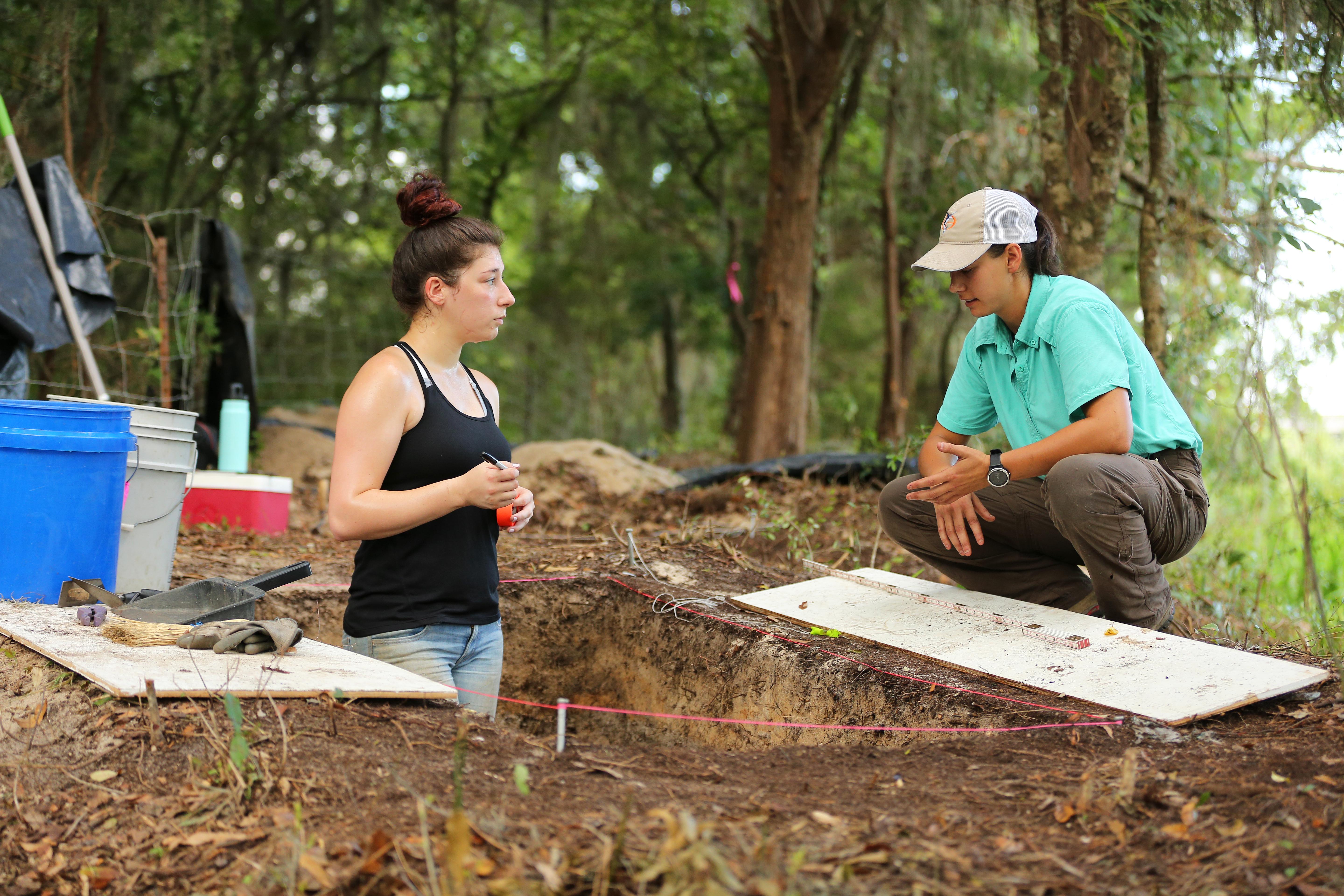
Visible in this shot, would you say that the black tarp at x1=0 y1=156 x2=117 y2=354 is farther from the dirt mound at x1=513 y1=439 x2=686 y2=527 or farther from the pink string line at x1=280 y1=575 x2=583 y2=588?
the dirt mound at x1=513 y1=439 x2=686 y2=527

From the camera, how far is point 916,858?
1.60m

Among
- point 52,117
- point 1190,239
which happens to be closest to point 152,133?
point 52,117

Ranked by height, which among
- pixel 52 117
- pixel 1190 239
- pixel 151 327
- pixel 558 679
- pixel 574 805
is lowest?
pixel 558 679

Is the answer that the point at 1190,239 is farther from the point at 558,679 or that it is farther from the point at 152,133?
the point at 152,133

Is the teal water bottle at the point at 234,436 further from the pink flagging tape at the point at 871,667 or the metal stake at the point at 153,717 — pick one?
the metal stake at the point at 153,717

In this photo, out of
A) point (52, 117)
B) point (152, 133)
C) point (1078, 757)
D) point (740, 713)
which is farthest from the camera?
point (152, 133)

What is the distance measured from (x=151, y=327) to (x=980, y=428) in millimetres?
5392

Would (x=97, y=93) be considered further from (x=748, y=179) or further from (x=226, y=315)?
(x=748, y=179)

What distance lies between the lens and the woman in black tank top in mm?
2393

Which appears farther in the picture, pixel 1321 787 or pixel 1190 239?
pixel 1190 239

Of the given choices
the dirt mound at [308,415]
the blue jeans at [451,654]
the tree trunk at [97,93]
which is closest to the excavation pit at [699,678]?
the blue jeans at [451,654]

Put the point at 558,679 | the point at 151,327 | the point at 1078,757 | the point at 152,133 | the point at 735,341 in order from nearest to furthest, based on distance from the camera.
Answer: the point at 1078,757, the point at 558,679, the point at 151,327, the point at 152,133, the point at 735,341

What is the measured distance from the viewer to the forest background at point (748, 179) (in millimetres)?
4605

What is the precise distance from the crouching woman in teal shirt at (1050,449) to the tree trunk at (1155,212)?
171 cm
